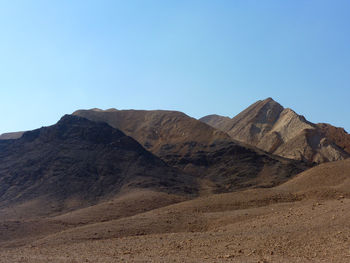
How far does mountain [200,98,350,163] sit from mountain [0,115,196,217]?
24.5 m

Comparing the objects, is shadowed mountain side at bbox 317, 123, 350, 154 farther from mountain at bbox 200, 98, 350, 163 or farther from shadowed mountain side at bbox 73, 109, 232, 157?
shadowed mountain side at bbox 73, 109, 232, 157

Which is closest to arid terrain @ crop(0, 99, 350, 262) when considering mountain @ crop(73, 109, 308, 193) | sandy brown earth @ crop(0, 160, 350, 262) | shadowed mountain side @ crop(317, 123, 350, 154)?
sandy brown earth @ crop(0, 160, 350, 262)

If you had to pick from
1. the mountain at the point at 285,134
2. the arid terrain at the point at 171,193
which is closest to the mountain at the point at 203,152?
the arid terrain at the point at 171,193

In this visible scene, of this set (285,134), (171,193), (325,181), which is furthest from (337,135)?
(325,181)

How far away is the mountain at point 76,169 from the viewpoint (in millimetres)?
44938

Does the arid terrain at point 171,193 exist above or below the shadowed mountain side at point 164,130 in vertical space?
below

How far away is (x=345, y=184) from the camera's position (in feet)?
90.1

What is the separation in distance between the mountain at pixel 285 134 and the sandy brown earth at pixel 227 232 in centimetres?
3810

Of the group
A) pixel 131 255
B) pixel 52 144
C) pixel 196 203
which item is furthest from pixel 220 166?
pixel 131 255

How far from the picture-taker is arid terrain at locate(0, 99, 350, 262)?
1659 centimetres

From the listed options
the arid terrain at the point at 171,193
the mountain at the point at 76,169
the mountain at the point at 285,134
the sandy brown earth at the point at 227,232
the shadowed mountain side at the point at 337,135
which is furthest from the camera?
the shadowed mountain side at the point at 337,135

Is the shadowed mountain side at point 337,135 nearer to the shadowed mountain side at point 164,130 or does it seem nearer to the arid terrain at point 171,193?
the arid terrain at point 171,193

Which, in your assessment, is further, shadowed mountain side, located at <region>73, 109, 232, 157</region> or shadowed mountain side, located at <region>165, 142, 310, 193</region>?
shadowed mountain side, located at <region>73, 109, 232, 157</region>

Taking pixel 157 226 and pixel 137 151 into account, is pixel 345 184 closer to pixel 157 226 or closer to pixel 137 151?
pixel 157 226
